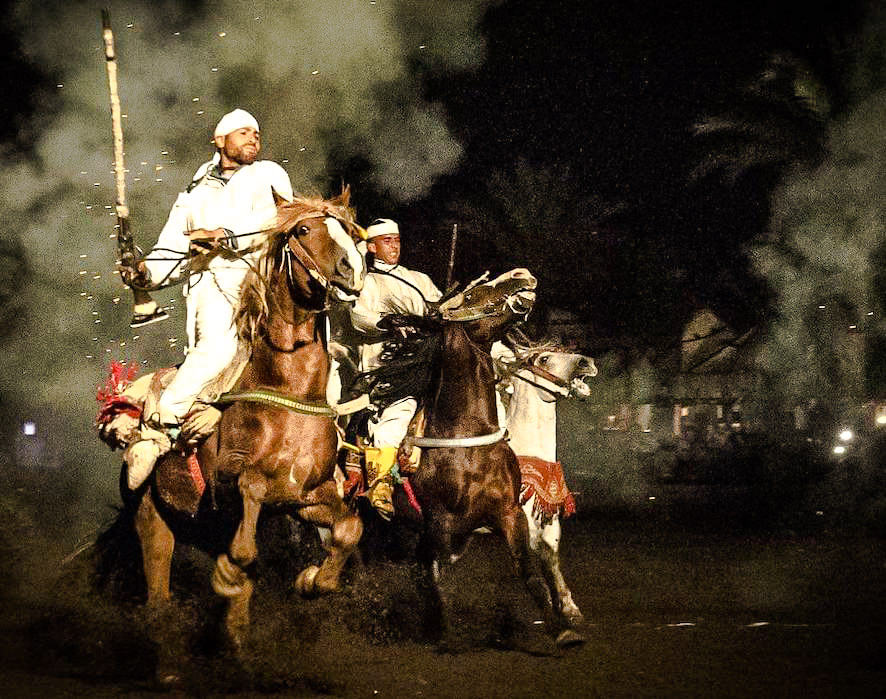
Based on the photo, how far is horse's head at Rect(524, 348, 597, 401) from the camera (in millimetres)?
10719

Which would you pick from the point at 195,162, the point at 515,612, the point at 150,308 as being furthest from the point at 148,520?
the point at 195,162

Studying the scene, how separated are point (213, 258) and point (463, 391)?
2.06m

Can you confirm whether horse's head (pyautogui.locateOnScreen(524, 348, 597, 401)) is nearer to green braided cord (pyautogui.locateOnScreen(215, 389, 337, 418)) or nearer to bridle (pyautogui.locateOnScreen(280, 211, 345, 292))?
green braided cord (pyautogui.locateOnScreen(215, 389, 337, 418))

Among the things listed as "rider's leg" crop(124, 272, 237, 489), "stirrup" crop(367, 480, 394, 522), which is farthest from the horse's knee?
"rider's leg" crop(124, 272, 237, 489)

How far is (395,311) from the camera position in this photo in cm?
1055

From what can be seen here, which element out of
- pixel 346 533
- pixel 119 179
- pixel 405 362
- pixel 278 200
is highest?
pixel 119 179

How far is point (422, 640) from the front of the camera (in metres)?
9.72

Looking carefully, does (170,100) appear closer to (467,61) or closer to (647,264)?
(467,61)

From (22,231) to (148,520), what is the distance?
6.78 m

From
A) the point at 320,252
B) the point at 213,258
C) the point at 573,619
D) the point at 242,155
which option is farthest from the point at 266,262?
the point at 573,619

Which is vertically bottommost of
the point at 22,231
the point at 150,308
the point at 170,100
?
the point at 150,308

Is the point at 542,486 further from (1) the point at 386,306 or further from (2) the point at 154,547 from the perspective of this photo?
(2) the point at 154,547

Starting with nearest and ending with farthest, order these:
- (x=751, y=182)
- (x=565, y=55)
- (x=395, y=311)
Result: 1. (x=395, y=311)
2. (x=565, y=55)
3. (x=751, y=182)

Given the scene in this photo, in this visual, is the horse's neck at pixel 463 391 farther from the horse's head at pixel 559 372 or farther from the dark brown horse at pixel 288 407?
the dark brown horse at pixel 288 407
